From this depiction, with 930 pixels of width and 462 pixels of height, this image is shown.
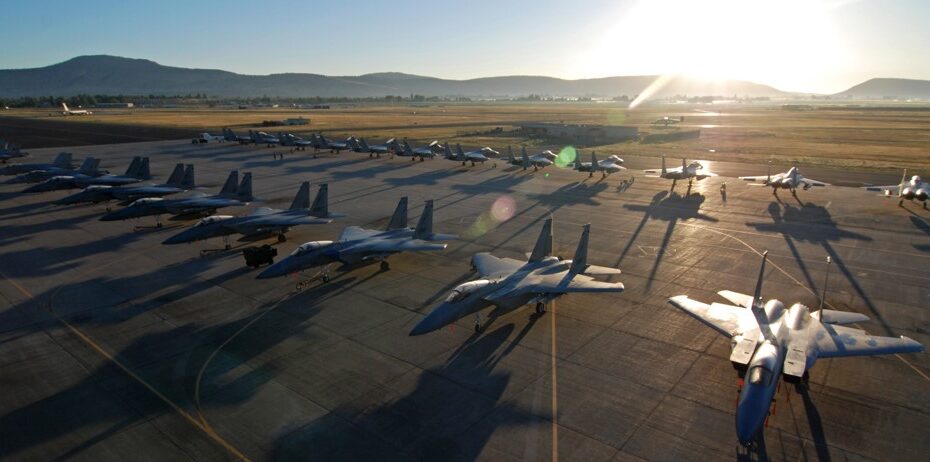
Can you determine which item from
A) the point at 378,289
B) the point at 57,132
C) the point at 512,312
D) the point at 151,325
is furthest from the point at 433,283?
the point at 57,132

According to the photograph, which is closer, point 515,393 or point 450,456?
point 450,456

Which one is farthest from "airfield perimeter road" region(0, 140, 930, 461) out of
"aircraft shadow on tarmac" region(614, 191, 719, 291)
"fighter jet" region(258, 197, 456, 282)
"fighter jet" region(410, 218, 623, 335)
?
"fighter jet" region(258, 197, 456, 282)

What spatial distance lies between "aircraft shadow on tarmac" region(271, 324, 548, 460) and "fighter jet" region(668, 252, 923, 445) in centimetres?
671

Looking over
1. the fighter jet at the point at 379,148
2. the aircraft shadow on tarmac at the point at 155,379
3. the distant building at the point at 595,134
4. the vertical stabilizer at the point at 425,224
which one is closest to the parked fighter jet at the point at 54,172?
the aircraft shadow on tarmac at the point at 155,379

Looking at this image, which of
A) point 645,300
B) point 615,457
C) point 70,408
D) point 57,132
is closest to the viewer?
point 615,457

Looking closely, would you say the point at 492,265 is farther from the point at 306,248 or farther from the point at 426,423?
the point at 426,423

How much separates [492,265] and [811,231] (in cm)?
2990

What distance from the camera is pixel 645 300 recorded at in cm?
2788

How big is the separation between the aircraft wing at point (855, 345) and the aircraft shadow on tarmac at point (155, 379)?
21238 millimetres

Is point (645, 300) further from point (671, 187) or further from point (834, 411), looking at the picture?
point (671, 187)

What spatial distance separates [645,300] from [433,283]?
11.9m

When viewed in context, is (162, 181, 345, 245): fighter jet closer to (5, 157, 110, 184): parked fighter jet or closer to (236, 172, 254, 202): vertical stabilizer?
(236, 172, 254, 202): vertical stabilizer

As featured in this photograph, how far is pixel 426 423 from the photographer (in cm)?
1722

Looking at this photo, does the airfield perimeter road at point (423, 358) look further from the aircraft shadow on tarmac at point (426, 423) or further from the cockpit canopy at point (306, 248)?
the cockpit canopy at point (306, 248)
